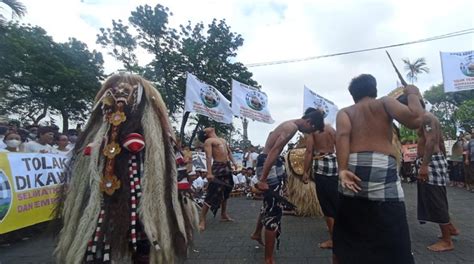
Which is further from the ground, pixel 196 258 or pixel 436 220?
pixel 436 220

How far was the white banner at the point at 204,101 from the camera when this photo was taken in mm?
8828

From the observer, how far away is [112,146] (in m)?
2.42

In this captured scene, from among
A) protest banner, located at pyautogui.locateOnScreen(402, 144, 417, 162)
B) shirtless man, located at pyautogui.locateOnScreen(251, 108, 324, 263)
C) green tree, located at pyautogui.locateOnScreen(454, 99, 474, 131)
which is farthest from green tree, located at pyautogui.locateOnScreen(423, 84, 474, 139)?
shirtless man, located at pyautogui.locateOnScreen(251, 108, 324, 263)

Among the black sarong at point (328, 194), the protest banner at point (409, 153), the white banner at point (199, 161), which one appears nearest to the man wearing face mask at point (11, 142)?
the black sarong at point (328, 194)

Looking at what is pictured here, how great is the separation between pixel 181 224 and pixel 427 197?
12.5 ft

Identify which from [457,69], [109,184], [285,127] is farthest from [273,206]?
[457,69]

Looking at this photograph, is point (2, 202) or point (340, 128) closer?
point (340, 128)

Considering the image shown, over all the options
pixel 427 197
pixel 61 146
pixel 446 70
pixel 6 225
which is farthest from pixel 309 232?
pixel 446 70

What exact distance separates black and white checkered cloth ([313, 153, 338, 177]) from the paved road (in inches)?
38.1

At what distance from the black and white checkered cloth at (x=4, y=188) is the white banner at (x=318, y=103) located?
7.28 meters

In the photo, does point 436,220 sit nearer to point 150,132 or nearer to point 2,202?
point 150,132

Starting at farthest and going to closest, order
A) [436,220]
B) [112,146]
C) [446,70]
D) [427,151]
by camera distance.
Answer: [446,70] → [436,220] → [427,151] → [112,146]

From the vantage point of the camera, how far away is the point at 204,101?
923cm

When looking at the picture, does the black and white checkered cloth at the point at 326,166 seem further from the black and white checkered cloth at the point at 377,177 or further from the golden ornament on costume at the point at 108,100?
the golden ornament on costume at the point at 108,100
